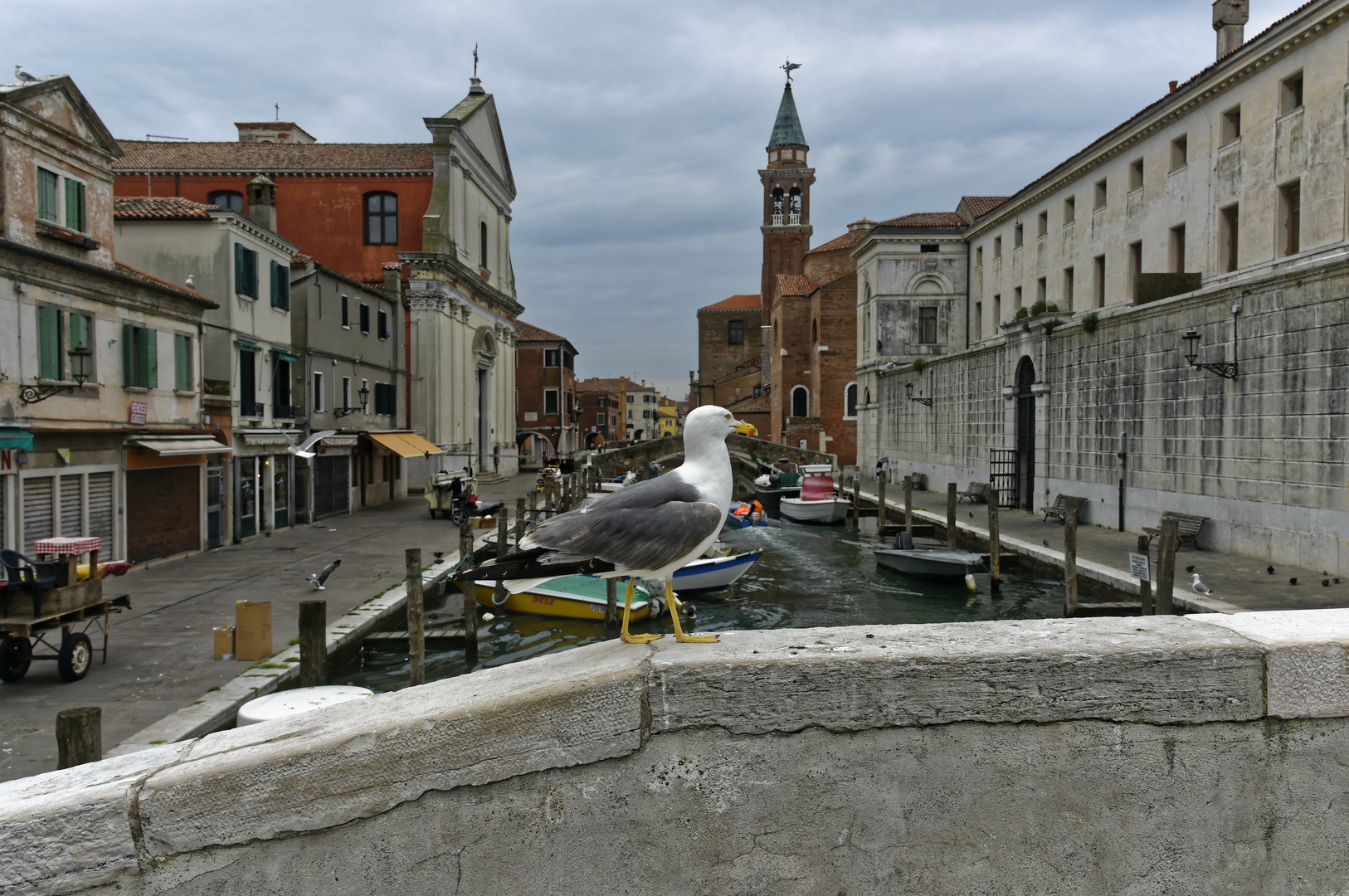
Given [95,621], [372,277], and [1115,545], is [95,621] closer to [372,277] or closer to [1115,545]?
[1115,545]

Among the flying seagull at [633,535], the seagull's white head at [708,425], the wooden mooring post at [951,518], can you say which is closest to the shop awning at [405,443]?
the wooden mooring post at [951,518]

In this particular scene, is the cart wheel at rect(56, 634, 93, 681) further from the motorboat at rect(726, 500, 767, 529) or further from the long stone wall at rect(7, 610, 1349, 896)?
the motorboat at rect(726, 500, 767, 529)

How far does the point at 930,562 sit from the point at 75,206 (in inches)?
657

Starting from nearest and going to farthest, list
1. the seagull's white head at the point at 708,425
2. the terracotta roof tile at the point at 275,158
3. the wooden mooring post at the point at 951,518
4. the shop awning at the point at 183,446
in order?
the seagull's white head at the point at 708,425
the shop awning at the point at 183,446
the wooden mooring post at the point at 951,518
the terracotta roof tile at the point at 275,158

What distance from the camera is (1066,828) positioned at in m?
2.31

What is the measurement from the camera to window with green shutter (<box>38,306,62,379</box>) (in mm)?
13273

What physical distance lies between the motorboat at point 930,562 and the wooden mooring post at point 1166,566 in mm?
6024

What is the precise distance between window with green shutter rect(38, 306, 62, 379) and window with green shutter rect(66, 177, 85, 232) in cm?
162

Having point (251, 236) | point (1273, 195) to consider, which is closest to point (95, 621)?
point (251, 236)

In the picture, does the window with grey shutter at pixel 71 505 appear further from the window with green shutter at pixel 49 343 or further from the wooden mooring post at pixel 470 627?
the wooden mooring post at pixel 470 627

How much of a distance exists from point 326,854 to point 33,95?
51.5 feet

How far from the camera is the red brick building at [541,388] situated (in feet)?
191

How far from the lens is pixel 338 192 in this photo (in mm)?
34562

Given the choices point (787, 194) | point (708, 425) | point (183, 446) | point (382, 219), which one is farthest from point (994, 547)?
point (787, 194)
